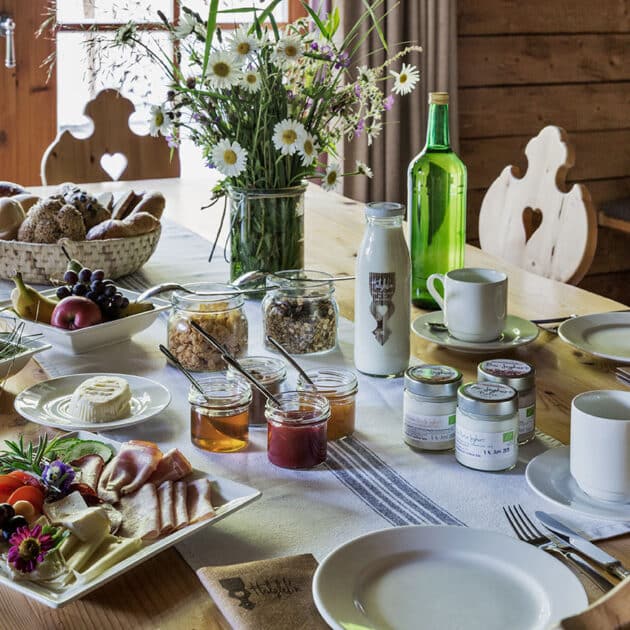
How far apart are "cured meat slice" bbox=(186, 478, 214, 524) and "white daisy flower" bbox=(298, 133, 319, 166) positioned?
65 centimetres

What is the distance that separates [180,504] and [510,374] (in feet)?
1.28

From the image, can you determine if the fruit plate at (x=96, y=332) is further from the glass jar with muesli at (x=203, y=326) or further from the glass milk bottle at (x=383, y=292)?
the glass milk bottle at (x=383, y=292)

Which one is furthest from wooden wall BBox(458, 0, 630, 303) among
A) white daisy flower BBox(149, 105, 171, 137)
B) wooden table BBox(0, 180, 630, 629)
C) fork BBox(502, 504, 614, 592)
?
fork BBox(502, 504, 614, 592)

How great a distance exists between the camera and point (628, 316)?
1479 millimetres

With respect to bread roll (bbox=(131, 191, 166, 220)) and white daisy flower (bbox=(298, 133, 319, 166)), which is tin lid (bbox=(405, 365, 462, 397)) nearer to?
white daisy flower (bbox=(298, 133, 319, 166))

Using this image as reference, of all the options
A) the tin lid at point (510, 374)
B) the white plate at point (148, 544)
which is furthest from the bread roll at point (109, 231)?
the tin lid at point (510, 374)

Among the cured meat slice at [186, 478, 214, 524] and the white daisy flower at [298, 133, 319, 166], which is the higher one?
the white daisy flower at [298, 133, 319, 166]

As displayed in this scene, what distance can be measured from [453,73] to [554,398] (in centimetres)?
222

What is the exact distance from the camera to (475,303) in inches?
53.4

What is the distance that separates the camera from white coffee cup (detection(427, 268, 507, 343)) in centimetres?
135

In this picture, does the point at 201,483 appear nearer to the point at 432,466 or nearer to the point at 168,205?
the point at 432,466

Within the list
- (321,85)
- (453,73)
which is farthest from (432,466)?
(453,73)

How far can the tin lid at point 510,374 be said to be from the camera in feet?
3.47

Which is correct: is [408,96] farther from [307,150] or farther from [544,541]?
[544,541]
